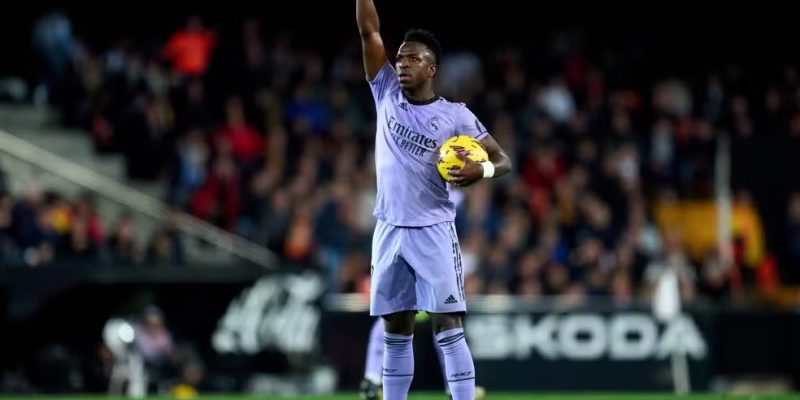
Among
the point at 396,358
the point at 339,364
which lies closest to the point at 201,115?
the point at 339,364

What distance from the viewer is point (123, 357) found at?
18078 mm

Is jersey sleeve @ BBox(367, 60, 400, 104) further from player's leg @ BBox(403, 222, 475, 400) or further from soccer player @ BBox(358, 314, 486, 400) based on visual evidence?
soccer player @ BBox(358, 314, 486, 400)

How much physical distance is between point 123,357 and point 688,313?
21.1 feet

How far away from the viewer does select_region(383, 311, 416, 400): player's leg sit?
400 inches

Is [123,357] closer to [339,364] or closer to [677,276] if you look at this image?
[339,364]

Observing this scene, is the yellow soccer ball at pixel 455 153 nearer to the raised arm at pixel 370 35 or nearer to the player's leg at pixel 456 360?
the raised arm at pixel 370 35

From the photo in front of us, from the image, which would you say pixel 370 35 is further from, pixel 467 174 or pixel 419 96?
pixel 467 174

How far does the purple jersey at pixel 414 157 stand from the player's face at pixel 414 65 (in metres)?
0.16

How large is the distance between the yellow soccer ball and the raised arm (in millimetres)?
700

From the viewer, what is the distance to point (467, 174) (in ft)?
32.0

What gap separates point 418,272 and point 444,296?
214mm

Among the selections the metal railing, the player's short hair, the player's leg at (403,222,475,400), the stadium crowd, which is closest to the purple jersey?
the player's leg at (403,222,475,400)

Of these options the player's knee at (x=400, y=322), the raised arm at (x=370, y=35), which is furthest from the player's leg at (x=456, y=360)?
the raised arm at (x=370, y=35)

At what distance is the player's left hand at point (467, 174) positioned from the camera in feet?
32.0
